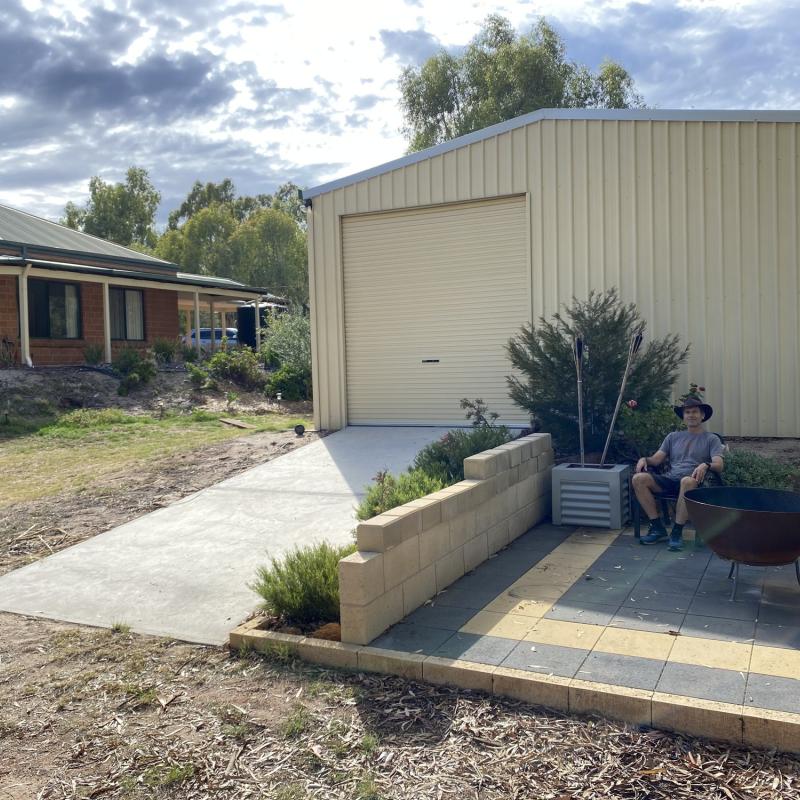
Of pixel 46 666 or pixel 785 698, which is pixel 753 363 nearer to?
pixel 785 698

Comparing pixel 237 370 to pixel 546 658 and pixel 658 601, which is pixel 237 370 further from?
pixel 546 658

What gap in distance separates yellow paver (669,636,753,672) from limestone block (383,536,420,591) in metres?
1.58

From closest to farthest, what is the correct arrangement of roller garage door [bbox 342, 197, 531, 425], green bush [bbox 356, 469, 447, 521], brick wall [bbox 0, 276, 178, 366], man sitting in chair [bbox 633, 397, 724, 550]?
green bush [bbox 356, 469, 447, 521] → man sitting in chair [bbox 633, 397, 724, 550] → roller garage door [bbox 342, 197, 531, 425] → brick wall [bbox 0, 276, 178, 366]

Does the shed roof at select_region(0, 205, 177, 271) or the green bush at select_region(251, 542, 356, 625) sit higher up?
the shed roof at select_region(0, 205, 177, 271)

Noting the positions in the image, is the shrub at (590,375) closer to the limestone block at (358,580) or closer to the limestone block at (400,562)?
the limestone block at (400,562)

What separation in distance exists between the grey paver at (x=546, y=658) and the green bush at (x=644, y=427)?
13.9 ft

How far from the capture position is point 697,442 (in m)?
6.81

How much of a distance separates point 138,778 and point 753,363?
842cm

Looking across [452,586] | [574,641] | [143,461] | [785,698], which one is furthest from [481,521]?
[143,461]

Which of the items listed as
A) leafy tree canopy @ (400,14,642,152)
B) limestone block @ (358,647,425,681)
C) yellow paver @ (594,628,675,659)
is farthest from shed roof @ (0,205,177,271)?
yellow paver @ (594,628,675,659)

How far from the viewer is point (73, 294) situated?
72.5ft

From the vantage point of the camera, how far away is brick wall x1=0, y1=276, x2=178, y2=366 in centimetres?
1973

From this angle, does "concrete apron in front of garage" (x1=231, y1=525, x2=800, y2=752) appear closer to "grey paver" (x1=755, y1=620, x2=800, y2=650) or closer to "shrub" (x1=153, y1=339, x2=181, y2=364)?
"grey paver" (x1=755, y1=620, x2=800, y2=650)

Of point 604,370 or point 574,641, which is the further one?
point 604,370
